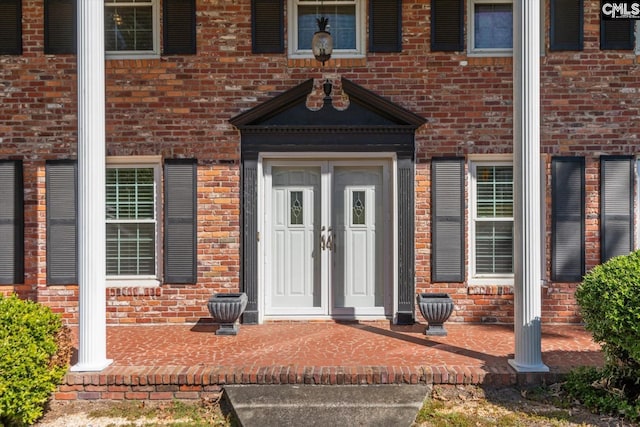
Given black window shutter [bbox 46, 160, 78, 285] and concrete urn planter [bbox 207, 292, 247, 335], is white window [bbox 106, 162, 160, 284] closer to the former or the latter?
black window shutter [bbox 46, 160, 78, 285]

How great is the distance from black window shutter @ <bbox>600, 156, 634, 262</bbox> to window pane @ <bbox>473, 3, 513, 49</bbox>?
210 cm

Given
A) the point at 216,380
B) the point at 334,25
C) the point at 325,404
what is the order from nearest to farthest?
the point at 325,404
the point at 216,380
the point at 334,25

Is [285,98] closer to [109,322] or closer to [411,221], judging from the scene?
[411,221]

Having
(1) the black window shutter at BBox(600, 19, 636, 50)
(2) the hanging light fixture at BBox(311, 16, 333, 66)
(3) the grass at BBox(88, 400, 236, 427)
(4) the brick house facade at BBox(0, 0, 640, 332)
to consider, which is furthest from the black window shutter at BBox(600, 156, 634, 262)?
(3) the grass at BBox(88, 400, 236, 427)

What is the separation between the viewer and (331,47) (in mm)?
5730

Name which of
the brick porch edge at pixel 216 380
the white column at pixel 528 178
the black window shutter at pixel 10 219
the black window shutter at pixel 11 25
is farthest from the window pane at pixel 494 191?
the black window shutter at pixel 11 25

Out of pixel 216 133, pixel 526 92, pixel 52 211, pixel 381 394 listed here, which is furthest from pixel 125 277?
pixel 526 92

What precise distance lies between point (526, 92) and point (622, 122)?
2.70 m

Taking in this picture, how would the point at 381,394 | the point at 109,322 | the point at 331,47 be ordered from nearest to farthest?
1. the point at 381,394
2. the point at 331,47
3. the point at 109,322

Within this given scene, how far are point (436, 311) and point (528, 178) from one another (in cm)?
199

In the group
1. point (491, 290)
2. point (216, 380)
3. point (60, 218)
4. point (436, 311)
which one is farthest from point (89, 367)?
point (491, 290)

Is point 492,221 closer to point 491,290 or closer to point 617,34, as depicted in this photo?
point 491,290

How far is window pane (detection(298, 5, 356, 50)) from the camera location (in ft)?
20.3

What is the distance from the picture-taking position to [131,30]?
6.18 m
